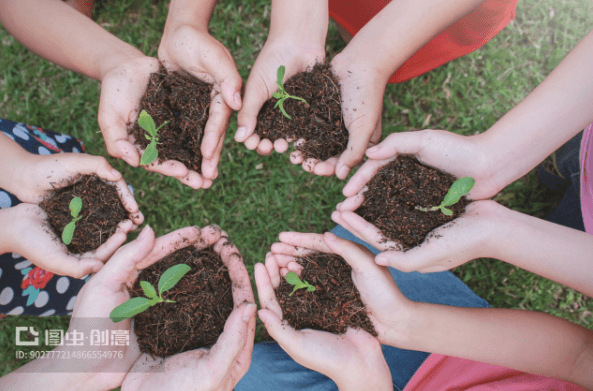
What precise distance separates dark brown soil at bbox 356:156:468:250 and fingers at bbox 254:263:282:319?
2.46 feet

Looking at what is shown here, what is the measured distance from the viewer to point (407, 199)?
2143 mm

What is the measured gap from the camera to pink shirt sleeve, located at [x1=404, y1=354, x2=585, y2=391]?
213 centimetres

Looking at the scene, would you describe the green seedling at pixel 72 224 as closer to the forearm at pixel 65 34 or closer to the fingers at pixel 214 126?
the fingers at pixel 214 126

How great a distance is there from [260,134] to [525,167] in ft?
5.56

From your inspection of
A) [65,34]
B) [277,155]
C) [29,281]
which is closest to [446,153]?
[277,155]

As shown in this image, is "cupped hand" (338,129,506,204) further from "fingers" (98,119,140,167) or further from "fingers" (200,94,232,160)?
"fingers" (98,119,140,167)

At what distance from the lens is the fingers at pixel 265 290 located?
2.19 metres

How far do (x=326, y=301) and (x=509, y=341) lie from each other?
1.08 m

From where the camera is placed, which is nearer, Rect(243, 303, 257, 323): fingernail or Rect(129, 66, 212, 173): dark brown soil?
Rect(243, 303, 257, 323): fingernail

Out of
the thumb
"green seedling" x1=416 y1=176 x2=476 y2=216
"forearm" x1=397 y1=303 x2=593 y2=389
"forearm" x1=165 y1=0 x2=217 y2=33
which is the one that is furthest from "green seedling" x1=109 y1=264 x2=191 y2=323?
"forearm" x1=165 y1=0 x2=217 y2=33

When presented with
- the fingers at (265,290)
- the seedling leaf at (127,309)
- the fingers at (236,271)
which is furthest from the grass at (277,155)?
→ the seedling leaf at (127,309)

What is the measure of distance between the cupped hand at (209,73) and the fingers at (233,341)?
3.08 ft

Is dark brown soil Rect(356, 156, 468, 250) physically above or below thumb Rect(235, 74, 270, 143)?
below

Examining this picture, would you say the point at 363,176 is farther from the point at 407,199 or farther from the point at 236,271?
the point at 236,271
